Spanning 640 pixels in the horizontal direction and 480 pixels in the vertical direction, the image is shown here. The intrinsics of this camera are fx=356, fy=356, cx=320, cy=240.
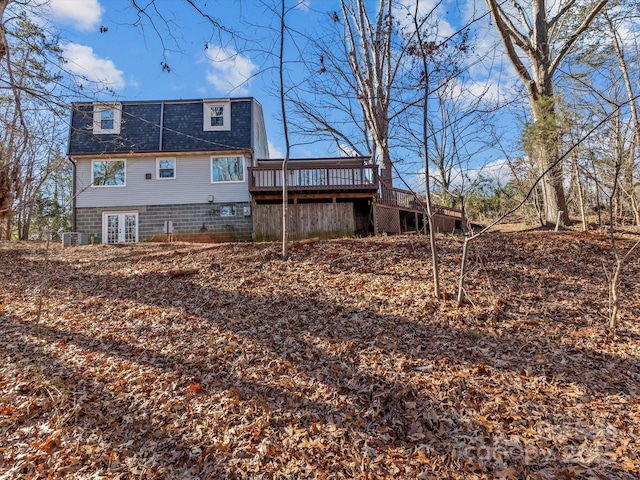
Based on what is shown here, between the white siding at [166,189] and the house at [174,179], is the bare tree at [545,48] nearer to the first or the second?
the house at [174,179]

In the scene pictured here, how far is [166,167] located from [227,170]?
2505 millimetres

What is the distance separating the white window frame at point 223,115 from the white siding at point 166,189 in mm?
1587

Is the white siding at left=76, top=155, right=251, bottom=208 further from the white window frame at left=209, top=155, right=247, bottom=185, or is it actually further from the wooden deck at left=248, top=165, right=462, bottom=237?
the wooden deck at left=248, top=165, right=462, bottom=237

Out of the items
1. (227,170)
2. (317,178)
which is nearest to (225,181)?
(227,170)

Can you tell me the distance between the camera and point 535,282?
5.83m

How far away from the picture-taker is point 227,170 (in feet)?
48.2

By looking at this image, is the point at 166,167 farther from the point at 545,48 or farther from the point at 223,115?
the point at 545,48

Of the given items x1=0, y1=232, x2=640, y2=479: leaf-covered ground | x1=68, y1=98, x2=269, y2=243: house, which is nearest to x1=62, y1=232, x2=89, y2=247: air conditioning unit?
x1=68, y1=98, x2=269, y2=243: house

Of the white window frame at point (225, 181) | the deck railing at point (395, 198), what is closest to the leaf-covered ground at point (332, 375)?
the deck railing at point (395, 198)

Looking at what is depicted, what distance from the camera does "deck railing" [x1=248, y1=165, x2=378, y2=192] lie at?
1262cm

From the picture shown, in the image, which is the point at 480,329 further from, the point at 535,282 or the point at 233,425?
the point at 233,425

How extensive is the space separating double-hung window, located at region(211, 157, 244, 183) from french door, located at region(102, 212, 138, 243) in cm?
363

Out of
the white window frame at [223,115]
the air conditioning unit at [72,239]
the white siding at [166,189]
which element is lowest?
the air conditioning unit at [72,239]

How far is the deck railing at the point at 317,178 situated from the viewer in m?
12.6
